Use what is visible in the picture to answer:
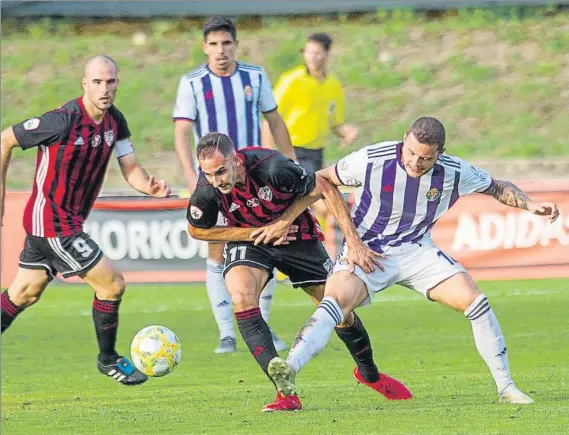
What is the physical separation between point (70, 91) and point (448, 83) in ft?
22.1

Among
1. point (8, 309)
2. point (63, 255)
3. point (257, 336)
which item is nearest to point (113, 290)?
point (63, 255)

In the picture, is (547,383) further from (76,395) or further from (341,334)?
(76,395)

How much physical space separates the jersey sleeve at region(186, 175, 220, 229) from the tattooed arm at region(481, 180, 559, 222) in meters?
1.55

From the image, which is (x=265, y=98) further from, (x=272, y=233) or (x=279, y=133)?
(x=272, y=233)

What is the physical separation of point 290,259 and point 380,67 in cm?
1506

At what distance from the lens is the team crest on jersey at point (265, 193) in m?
6.83

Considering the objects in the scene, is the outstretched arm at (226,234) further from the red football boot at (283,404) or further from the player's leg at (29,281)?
the player's leg at (29,281)

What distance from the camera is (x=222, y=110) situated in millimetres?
9000

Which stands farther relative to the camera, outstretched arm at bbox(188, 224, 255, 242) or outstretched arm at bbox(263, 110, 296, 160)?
outstretched arm at bbox(263, 110, 296, 160)

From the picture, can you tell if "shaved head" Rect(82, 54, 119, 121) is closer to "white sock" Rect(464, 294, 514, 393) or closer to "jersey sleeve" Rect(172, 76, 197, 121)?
"jersey sleeve" Rect(172, 76, 197, 121)

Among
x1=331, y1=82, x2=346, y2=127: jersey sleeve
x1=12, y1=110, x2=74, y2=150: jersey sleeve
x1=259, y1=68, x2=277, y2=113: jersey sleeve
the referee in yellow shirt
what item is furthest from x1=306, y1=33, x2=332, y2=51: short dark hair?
x1=12, y1=110, x2=74, y2=150: jersey sleeve

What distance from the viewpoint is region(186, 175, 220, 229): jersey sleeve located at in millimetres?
6785

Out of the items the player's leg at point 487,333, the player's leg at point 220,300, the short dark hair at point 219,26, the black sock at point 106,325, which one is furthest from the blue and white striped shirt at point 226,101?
the player's leg at point 487,333

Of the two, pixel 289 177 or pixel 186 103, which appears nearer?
pixel 289 177
